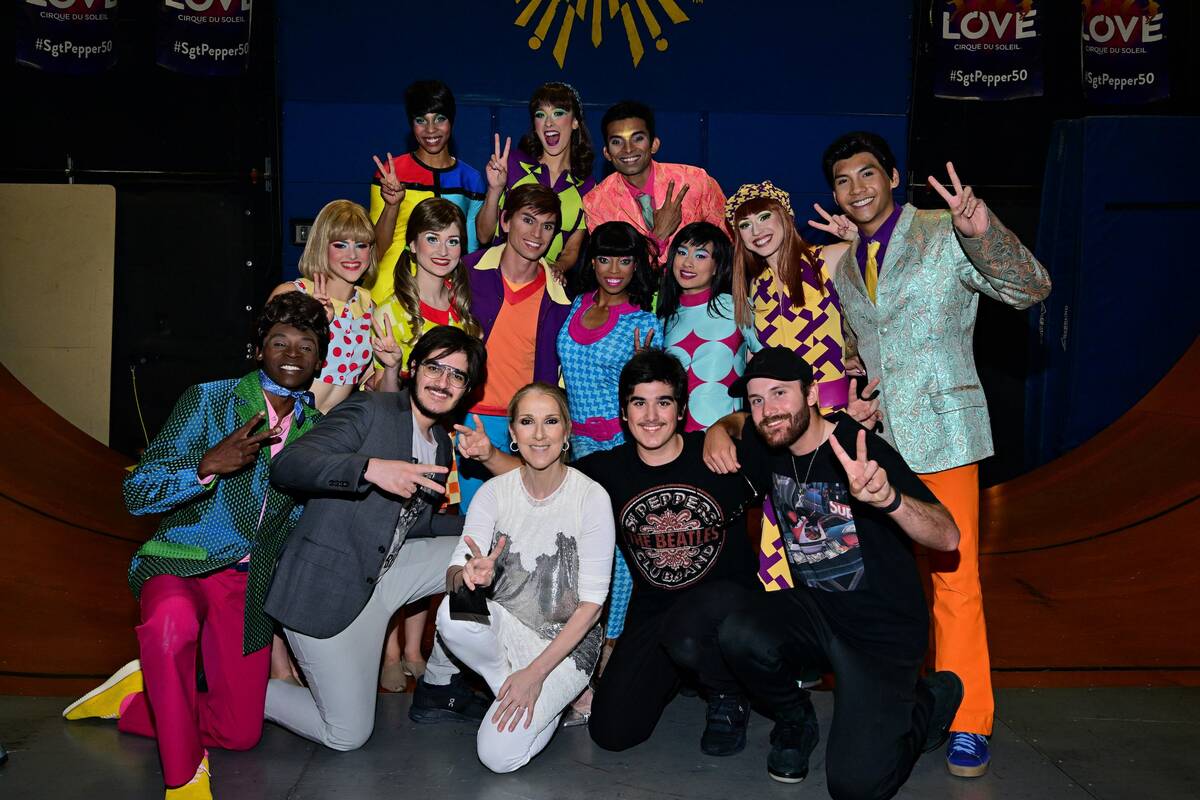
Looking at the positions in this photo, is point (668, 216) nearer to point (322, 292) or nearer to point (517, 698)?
point (322, 292)

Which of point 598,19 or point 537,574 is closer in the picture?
point 537,574

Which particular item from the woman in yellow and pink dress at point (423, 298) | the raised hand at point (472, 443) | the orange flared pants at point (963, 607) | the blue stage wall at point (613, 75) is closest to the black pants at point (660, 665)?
the orange flared pants at point (963, 607)

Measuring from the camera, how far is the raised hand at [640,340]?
11.9 feet

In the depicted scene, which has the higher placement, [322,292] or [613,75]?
[613,75]

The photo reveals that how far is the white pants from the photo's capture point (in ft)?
9.52

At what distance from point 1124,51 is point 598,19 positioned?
3430 mm

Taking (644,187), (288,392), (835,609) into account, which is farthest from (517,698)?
(644,187)

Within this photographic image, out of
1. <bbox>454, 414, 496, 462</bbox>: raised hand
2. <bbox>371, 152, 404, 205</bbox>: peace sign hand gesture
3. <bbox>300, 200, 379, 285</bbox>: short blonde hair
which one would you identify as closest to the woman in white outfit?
<bbox>454, 414, 496, 462</bbox>: raised hand

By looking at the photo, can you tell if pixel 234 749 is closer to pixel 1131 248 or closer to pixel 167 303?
pixel 167 303

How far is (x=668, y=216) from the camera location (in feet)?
13.3

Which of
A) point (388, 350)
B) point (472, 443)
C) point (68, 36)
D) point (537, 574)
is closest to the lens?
point (537, 574)

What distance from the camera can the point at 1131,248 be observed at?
6586 millimetres

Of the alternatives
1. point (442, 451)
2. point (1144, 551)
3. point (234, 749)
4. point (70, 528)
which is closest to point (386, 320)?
point (442, 451)

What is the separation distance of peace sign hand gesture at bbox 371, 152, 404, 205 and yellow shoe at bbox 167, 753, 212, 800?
2253 mm
